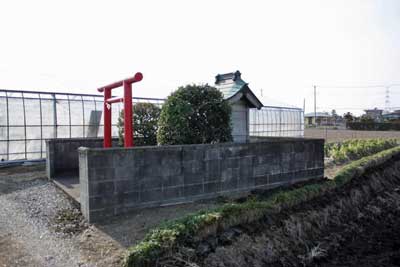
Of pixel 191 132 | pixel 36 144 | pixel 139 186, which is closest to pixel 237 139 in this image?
pixel 191 132

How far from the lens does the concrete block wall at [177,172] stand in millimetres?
4270

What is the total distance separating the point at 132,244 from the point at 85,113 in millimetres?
8693

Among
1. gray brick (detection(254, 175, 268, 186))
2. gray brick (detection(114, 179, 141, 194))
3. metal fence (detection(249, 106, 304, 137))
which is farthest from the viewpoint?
metal fence (detection(249, 106, 304, 137))

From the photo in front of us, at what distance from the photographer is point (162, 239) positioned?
328cm

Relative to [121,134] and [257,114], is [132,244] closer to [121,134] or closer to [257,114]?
[121,134]

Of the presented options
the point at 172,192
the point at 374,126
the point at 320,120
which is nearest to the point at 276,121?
the point at 172,192

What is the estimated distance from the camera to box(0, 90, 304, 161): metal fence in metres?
9.40

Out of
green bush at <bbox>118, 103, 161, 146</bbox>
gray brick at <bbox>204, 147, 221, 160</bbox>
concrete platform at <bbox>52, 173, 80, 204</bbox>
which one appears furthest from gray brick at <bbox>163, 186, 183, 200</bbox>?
green bush at <bbox>118, 103, 161, 146</bbox>

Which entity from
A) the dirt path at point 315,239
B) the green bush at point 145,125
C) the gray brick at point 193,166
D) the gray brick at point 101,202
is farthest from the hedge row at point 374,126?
the gray brick at point 101,202

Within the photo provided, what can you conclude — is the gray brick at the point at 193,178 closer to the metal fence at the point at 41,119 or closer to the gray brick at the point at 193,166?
the gray brick at the point at 193,166

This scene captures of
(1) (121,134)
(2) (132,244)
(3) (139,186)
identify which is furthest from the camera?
(1) (121,134)

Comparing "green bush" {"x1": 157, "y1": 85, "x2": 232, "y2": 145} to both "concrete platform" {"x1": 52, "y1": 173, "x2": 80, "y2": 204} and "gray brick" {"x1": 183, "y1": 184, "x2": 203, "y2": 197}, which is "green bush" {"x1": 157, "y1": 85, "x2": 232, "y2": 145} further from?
"concrete platform" {"x1": 52, "y1": 173, "x2": 80, "y2": 204}

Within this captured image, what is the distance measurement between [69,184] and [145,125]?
2326mm

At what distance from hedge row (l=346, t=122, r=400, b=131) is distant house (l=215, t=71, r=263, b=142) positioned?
3520 cm
